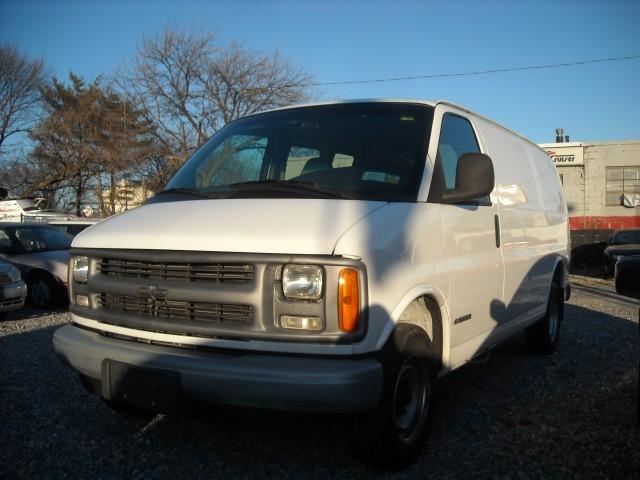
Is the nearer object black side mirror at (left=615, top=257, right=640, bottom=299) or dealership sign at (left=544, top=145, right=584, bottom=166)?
black side mirror at (left=615, top=257, right=640, bottom=299)

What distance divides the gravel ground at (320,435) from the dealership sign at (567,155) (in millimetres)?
21455

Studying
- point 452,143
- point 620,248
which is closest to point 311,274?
point 452,143

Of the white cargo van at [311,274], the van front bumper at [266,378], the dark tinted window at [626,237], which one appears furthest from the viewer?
the dark tinted window at [626,237]

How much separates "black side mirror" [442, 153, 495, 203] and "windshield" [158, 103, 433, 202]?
0.78 feet

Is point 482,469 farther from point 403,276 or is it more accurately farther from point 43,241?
point 43,241

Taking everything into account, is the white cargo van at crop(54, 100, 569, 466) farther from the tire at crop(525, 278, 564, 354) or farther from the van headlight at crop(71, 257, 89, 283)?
the tire at crop(525, 278, 564, 354)

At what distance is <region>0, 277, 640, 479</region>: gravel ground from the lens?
3088mm

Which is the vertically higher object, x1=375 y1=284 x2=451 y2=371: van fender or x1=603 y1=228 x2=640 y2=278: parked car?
x1=375 y1=284 x2=451 y2=371: van fender

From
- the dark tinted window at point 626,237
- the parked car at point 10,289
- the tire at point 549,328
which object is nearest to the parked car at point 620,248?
the dark tinted window at point 626,237

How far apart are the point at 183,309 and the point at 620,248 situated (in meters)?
15.2

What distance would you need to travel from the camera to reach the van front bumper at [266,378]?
2.50 m

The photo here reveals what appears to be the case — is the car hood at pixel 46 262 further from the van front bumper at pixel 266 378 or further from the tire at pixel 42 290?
the van front bumper at pixel 266 378

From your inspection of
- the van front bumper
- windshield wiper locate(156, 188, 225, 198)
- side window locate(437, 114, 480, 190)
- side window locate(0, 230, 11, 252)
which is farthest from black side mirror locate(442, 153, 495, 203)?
side window locate(0, 230, 11, 252)

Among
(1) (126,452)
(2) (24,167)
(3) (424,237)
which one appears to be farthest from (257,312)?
(2) (24,167)
